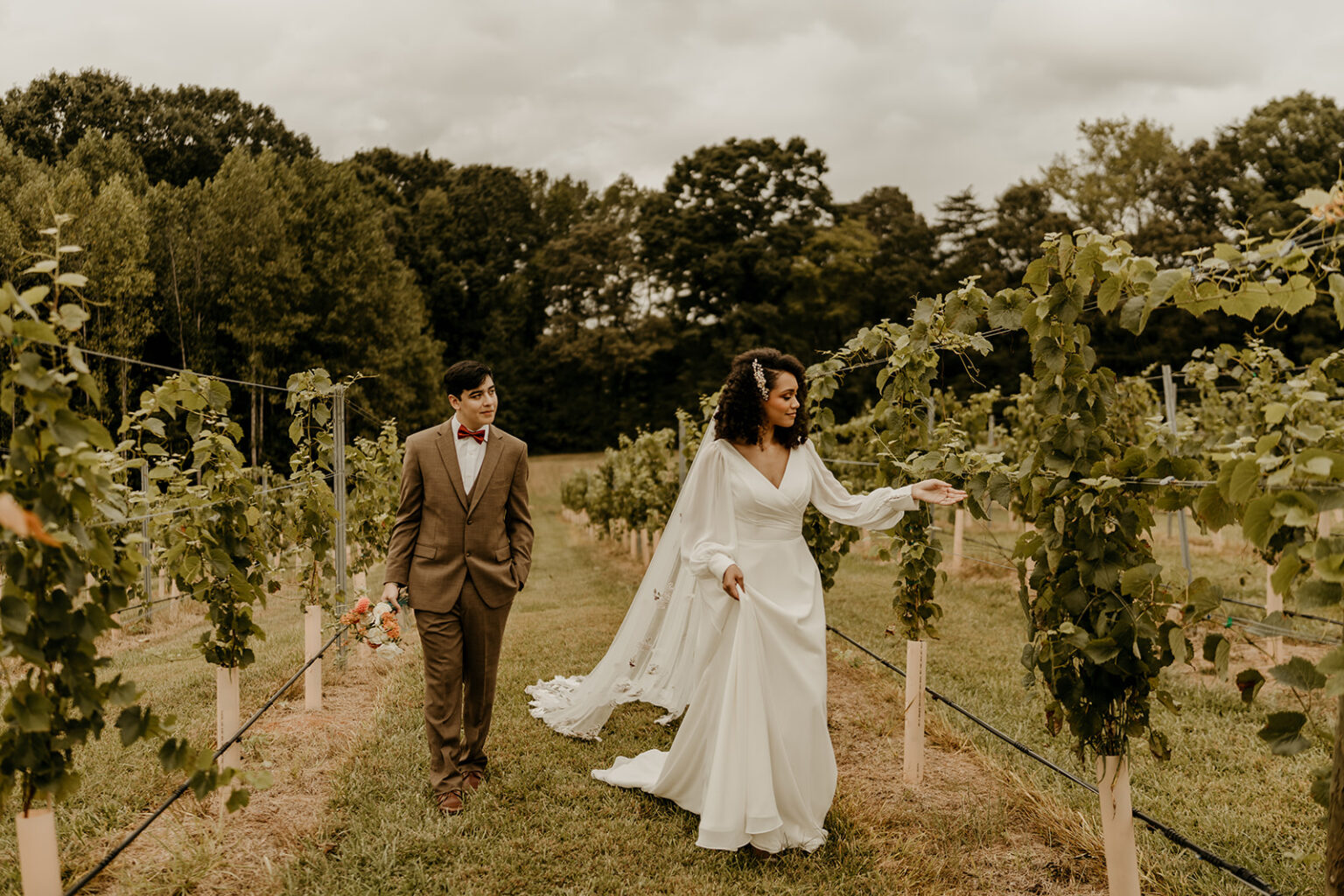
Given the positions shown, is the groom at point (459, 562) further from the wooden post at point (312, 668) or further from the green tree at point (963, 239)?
the green tree at point (963, 239)

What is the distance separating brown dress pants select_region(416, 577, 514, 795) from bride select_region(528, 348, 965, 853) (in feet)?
2.32

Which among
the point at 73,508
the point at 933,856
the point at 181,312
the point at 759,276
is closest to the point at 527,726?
the point at 933,856

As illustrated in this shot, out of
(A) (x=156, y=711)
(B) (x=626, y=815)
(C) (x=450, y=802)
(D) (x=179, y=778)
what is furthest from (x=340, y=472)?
(B) (x=626, y=815)

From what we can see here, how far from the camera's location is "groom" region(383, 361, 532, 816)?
4176 millimetres

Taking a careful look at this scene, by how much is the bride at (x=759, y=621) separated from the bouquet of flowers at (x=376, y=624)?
128cm

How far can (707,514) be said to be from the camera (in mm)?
4121

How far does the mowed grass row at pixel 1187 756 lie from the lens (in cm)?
360

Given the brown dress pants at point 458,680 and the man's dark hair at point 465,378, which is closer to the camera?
the brown dress pants at point 458,680

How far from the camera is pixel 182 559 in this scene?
12.2ft

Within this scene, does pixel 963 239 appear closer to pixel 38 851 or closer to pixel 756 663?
pixel 756 663

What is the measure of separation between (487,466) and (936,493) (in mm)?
2093

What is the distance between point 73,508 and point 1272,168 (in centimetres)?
4001

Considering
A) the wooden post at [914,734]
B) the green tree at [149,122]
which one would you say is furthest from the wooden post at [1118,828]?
the green tree at [149,122]

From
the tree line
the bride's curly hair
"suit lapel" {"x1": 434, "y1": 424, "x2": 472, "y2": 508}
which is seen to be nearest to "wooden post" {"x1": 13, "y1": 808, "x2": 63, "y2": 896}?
"suit lapel" {"x1": 434, "y1": 424, "x2": 472, "y2": 508}
